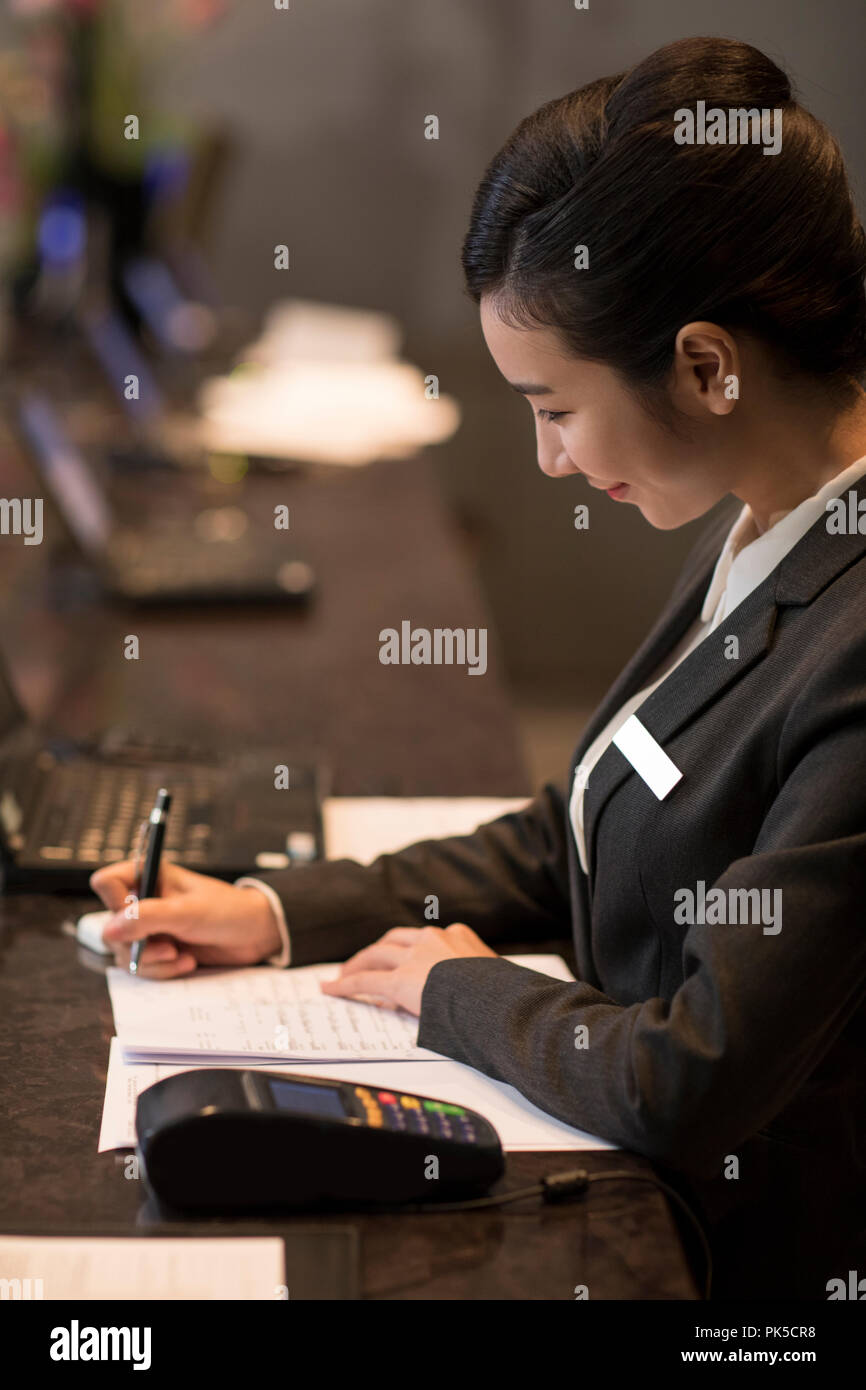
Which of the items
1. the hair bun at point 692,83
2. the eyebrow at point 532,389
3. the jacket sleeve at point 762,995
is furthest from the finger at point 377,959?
the hair bun at point 692,83

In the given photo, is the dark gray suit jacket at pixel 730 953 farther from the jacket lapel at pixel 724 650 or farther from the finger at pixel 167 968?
the finger at pixel 167 968

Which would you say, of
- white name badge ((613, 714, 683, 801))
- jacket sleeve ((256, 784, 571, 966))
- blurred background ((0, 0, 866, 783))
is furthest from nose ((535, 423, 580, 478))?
blurred background ((0, 0, 866, 783))

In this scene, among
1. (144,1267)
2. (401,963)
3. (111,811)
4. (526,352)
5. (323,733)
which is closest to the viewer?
(144,1267)

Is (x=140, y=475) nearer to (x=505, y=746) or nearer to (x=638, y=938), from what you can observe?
(x=505, y=746)

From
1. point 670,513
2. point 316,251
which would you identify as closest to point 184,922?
point 670,513

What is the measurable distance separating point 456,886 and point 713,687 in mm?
391

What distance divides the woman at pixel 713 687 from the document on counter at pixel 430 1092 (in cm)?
2

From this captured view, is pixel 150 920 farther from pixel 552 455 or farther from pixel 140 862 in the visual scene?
pixel 552 455

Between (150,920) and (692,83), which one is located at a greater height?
(692,83)

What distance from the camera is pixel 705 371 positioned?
3.59 ft

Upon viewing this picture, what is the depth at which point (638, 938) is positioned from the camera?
1229mm

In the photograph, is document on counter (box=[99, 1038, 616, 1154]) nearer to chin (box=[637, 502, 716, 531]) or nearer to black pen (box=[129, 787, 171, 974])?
black pen (box=[129, 787, 171, 974])

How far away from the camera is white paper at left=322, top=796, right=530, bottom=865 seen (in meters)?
1.63
